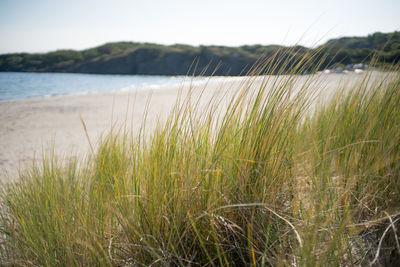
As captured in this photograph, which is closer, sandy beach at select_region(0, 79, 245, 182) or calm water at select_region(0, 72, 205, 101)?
sandy beach at select_region(0, 79, 245, 182)

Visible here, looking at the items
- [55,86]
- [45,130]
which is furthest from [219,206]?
[55,86]

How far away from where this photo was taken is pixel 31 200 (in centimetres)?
132

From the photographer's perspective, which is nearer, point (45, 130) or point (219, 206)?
point (219, 206)

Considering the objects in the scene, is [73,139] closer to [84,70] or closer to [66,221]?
[66,221]

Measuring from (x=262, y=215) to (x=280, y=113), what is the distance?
44 centimetres

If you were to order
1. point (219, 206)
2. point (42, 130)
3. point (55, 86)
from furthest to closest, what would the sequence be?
point (55, 86) < point (42, 130) < point (219, 206)

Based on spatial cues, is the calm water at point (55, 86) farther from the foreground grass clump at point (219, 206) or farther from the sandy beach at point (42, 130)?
the foreground grass clump at point (219, 206)

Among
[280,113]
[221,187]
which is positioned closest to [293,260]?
[221,187]

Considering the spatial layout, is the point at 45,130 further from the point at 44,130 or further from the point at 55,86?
the point at 55,86

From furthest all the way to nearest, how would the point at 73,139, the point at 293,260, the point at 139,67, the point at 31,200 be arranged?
the point at 139,67 → the point at 73,139 → the point at 31,200 → the point at 293,260

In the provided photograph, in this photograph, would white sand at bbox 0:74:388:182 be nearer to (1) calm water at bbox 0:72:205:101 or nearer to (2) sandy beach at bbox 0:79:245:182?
(2) sandy beach at bbox 0:79:245:182

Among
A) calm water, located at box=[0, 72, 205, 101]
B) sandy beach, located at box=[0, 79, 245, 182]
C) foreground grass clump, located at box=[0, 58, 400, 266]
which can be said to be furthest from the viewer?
calm water, located at box=[0, 72, 205, 101]

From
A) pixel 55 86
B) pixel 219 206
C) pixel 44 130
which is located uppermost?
pixel 55 86

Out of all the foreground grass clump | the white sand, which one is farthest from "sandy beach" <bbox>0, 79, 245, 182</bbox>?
the foreground grass clump
